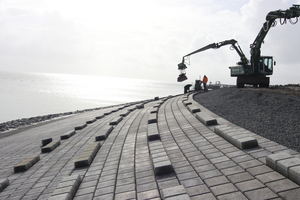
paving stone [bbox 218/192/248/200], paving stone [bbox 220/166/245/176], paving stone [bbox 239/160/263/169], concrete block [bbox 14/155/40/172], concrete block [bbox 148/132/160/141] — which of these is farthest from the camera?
concrete block [bbox 148/132/160/141]

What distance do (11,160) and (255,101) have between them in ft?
29.1

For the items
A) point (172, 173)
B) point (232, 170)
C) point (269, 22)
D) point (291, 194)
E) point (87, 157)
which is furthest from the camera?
point (269, 22)

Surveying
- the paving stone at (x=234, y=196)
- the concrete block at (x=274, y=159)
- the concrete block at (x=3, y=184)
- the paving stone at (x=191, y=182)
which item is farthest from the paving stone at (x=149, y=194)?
the concrete block at (x=3, y=184)

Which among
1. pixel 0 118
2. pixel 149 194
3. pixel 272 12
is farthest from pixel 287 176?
pixel 0 118

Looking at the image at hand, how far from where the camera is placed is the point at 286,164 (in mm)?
3229

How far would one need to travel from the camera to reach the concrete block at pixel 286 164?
3.17 metres

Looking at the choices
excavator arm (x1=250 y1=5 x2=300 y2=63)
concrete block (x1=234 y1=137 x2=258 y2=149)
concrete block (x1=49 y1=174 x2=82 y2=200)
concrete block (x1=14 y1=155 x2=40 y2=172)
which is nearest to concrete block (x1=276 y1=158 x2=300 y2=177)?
concrete block (x1=234 y1=137 x2=258 y2=149)

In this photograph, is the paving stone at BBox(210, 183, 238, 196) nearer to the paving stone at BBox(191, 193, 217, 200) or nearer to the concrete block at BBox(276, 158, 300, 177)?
the paving stone at BBox(191, 193, 217, 200)

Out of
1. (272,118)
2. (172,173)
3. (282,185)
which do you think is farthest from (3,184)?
(272,118)

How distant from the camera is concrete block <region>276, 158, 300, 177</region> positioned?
317cm

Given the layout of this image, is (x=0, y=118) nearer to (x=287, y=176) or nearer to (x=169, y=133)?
(x=169, y=133)

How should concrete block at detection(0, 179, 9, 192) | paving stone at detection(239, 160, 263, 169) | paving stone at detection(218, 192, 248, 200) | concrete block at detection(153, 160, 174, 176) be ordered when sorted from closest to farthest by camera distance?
paving stone at detection(218, 192, 248, 200)
paving stone at detection(239, 160, 263, 169)
concrete block at detection(153, 160, 174, 176)
concrete block at detection(0, 179, 9, 192)

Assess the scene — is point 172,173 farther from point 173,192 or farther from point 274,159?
point 274,159

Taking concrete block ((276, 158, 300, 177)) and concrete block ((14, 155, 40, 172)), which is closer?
concrete block ((276, 158, 300, 177))
